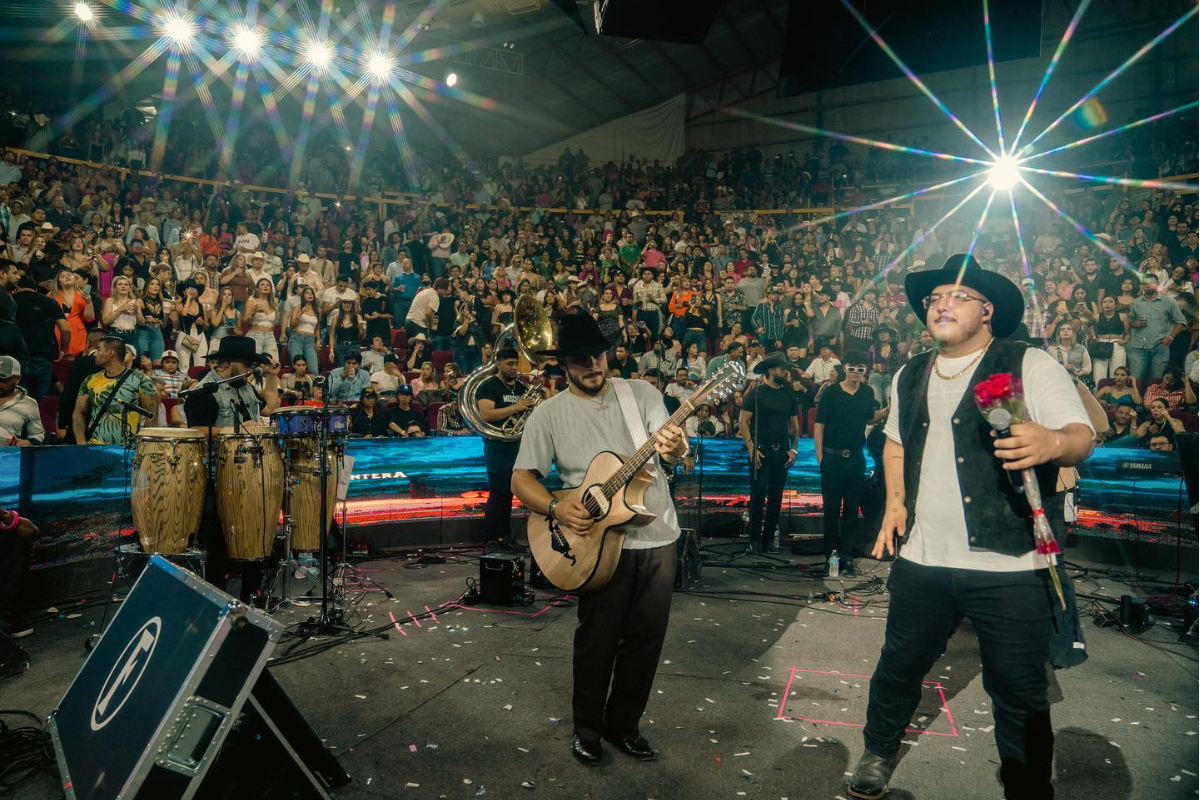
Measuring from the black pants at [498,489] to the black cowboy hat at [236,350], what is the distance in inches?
88.1

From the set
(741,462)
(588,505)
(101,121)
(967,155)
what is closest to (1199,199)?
(967,155)

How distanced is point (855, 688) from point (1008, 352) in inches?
91.9

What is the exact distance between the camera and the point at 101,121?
1457 centimetres

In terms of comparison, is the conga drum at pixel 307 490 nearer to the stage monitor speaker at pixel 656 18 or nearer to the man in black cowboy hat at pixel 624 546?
the man in black cowboy hat at pixel 624 546

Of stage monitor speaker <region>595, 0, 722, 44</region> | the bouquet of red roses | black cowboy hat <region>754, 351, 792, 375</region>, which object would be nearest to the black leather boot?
the bouquet of red roses

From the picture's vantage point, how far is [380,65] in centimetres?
1652

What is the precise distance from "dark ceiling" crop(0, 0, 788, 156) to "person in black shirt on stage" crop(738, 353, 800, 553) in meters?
5.13

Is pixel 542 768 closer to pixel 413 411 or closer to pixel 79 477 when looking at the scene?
pixel 79 477

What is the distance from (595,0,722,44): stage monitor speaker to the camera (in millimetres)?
5754

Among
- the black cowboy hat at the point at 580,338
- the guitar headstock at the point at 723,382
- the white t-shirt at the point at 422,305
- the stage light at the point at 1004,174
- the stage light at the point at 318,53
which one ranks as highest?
the stage light at the point at 318,53

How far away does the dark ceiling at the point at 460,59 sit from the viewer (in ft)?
45.8

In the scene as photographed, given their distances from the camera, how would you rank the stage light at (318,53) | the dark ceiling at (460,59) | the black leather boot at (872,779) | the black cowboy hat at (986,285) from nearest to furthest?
the black cowboy hat at (986,285) < the black leather boot at (872,779) < the dark ceiling at (460,59) < the stage light at (318,53)

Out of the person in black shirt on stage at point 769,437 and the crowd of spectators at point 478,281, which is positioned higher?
the crowd of spectators at point 478,281

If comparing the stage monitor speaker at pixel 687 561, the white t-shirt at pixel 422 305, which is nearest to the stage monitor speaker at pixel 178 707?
the stage monitor speaker at pixel 687 561
